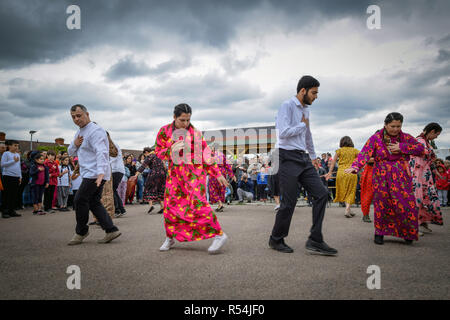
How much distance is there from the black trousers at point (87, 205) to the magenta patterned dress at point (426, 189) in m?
5.81

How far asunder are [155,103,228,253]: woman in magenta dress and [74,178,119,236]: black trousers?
Answer: 4.20 feet

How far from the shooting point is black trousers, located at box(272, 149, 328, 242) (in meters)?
3.90

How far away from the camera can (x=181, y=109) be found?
4.20 metres

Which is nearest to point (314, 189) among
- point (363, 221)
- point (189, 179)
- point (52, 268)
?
point (189, 179)

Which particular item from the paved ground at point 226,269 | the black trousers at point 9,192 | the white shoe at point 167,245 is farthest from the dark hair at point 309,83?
the black trousers at point 9,192

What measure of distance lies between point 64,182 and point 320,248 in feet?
36.5

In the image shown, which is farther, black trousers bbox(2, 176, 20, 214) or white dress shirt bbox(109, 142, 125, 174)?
black trousers bbox(2, 176, 20, 214)

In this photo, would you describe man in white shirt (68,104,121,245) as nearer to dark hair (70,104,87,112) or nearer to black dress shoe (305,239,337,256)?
dark hair (70,104,87,112)

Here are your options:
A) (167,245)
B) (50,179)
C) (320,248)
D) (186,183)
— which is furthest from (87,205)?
(50,179)

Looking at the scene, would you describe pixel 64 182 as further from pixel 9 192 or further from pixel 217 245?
pixel 217 245

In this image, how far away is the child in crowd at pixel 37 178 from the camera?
33.2 ft

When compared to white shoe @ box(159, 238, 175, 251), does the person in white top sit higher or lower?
higher

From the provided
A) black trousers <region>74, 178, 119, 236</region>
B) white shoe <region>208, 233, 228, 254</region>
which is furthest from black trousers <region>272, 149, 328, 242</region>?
black trousers <region>74, 178, 119, 236</region>

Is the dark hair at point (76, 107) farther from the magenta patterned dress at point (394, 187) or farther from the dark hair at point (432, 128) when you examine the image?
the dark hair at point (432, 128)
